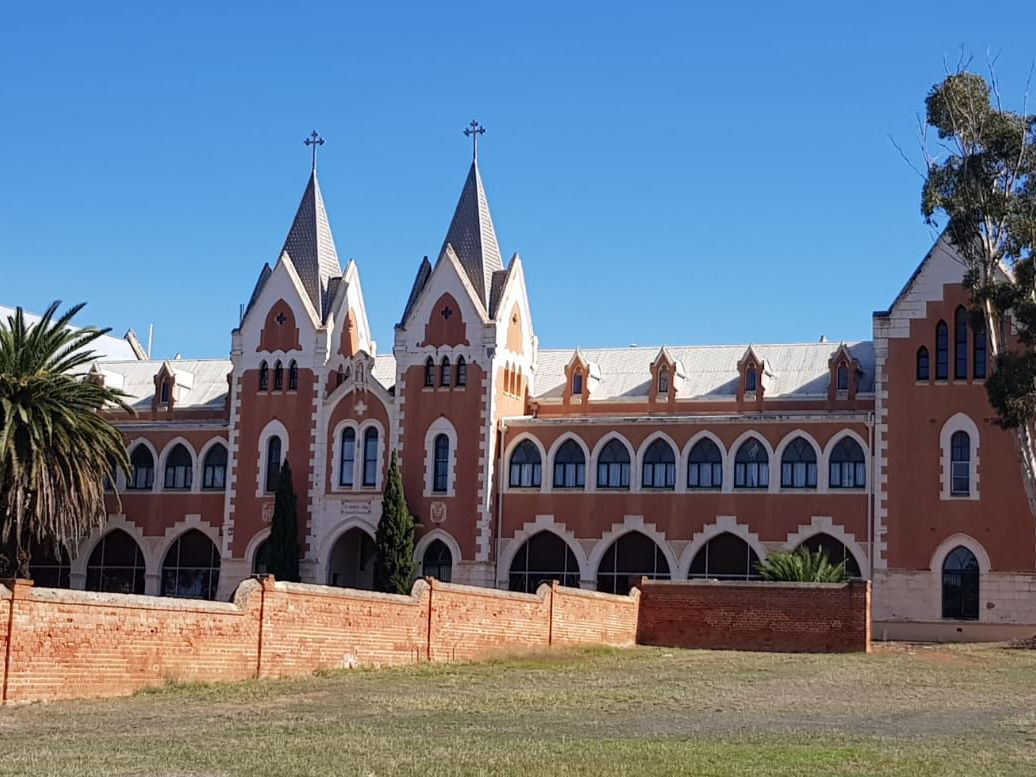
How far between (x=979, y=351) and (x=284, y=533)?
2451 centimetres

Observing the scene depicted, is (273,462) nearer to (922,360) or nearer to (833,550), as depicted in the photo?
(833,550)

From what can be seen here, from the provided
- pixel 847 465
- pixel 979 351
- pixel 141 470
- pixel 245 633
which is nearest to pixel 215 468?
pixel 141 470

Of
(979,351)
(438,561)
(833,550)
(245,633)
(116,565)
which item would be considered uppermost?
(979,351)

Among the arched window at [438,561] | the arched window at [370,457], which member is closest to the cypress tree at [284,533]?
the arched window at [370,457]

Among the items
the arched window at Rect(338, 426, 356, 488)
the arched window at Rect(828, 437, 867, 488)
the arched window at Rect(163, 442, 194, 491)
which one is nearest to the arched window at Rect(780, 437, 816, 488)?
the arched window at Rect(828, 437, 867, 488)

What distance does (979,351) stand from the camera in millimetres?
50344

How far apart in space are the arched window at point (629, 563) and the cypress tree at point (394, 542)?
6.61 m

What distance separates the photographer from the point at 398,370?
58250mm

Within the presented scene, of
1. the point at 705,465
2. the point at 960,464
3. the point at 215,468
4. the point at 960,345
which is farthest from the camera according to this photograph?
the point at 215,468

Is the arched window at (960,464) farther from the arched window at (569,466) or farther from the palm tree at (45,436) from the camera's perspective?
the palm tree at (45,436)

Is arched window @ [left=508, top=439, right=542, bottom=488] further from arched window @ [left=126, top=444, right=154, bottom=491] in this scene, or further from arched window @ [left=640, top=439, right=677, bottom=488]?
arched window @ [left=126, top=444, right=154, bottom=491]

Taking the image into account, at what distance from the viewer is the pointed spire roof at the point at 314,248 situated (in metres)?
61.0

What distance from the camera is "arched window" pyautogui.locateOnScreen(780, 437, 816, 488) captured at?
172 ft

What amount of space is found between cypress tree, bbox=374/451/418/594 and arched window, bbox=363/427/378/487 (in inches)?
96.0
